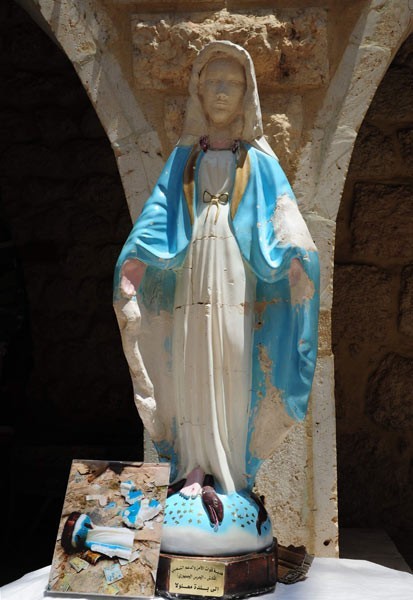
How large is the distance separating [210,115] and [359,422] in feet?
6.92

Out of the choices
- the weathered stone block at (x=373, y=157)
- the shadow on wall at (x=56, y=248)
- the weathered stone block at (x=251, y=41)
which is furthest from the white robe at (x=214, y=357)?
the shadow on wall at (x=56, y=248)

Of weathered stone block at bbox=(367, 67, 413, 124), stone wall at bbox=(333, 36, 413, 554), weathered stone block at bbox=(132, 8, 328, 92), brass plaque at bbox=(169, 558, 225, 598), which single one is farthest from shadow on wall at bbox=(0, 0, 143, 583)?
brass plaque at bbox=(169, 558, 225, 598)

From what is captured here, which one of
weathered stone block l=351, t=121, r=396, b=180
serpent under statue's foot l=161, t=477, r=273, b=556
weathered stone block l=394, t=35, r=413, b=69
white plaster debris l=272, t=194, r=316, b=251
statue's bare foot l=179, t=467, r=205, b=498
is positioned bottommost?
serpent under statue's foot l=161, t=477, r=273, b=556

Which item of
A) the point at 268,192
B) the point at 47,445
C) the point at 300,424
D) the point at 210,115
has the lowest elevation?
the point at 47,445

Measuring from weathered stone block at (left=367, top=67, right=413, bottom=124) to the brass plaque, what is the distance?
104 inches

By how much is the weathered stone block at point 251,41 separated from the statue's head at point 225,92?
1.73ft

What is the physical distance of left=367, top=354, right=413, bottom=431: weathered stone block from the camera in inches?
191

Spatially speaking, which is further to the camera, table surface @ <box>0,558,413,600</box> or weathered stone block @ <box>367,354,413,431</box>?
weathered stone block @ <box>367,354,413,431</box>

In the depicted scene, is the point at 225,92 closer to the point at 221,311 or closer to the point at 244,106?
the point at 244,106

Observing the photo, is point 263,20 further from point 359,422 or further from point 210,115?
point 359,422

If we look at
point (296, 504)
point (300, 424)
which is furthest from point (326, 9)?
point (296, 504)

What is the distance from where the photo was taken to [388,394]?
4.85 m

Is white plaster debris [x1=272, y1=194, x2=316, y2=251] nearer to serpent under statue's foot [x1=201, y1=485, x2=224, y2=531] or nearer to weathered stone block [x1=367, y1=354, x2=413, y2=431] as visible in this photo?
serpent under statue's foot [x1=201, y1=485, x2=224, y2=531]

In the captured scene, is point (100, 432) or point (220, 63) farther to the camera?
point (100, 432)
